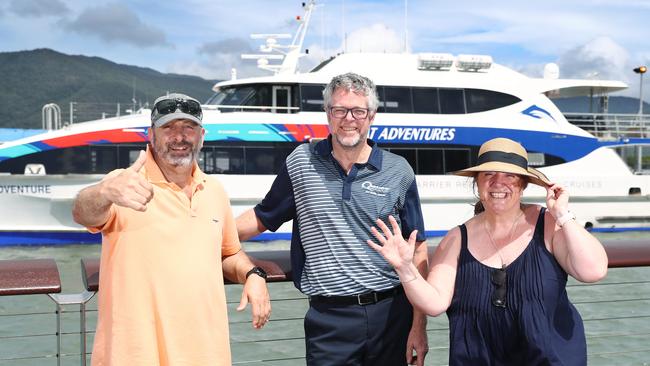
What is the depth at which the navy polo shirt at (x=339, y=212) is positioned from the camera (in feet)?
8.26

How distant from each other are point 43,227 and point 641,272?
387 inches

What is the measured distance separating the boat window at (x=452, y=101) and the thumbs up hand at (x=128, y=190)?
11.4 metres

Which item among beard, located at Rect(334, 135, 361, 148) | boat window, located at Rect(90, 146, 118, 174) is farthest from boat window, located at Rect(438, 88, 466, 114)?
beard, located at Rect(334, 135, 361, 148)

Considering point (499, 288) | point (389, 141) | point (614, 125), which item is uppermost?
point (614, 125)

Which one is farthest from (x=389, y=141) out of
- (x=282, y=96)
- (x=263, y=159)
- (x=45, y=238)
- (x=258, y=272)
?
(x=258, y=272)

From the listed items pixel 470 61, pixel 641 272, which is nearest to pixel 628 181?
pixel 641 272

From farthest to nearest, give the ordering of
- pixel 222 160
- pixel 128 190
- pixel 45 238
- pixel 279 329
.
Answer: pixel 222 160 < pixel 45 238 < pixel 279 329 < pixel 128 190

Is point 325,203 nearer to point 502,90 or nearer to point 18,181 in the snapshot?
point 18,181

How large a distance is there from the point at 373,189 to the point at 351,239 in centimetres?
20

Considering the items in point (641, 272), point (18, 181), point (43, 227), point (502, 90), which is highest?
point (502, 90)

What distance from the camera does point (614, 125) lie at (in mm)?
14938

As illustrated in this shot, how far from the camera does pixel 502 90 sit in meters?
13.2

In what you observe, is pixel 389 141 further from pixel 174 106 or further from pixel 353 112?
pixel 174 106

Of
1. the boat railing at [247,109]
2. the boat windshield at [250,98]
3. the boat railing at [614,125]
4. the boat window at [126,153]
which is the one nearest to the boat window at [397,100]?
the boat railing at [247,109]
